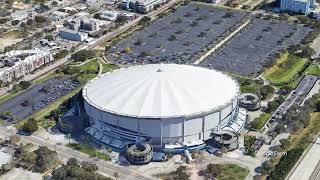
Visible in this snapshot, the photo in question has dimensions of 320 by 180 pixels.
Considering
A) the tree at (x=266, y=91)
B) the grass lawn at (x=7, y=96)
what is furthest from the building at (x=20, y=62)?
the tree at (x=266, y=91)

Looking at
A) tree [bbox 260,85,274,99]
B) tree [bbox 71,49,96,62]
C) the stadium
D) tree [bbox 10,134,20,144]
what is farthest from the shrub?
tree [bbox 71,49,96,62]

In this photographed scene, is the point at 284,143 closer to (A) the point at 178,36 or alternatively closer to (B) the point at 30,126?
(B) the point at 30,126

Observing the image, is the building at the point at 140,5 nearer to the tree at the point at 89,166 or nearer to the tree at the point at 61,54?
the tree at the point at 61,54

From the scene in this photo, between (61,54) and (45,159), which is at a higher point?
(61,54)

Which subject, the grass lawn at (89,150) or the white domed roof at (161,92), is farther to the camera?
the white domed roof at (161,92)

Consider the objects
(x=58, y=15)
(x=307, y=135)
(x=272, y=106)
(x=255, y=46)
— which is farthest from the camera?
(x=58, y=15)

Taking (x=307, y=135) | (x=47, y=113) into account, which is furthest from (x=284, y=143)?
(x=47, y=113)

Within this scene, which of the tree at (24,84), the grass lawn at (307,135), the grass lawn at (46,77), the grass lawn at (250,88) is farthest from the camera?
the grass lawn at (46,77)
